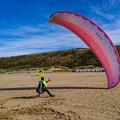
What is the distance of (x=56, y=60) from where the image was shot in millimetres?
111812

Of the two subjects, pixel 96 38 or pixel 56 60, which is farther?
pixel 56 60

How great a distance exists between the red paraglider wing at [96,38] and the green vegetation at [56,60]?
2641 inches

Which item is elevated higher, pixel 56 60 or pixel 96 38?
pixel 56 60

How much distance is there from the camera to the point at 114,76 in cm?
1742

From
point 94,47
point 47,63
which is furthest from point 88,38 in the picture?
point 47,63

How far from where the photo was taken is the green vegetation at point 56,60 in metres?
96.2

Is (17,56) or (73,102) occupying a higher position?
(17,56)

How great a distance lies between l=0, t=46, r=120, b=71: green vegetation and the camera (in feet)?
316

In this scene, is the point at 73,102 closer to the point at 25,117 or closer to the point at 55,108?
the point at 55,108

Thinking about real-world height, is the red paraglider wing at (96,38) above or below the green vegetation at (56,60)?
below

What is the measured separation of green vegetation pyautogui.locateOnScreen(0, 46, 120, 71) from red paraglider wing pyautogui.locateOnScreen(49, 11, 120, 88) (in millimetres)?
67077

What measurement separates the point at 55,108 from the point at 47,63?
10103 centimetres

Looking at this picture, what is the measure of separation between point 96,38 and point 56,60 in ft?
311

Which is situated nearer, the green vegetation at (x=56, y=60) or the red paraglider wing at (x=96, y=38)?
the red paraglider wing at (x=96, y=38)
